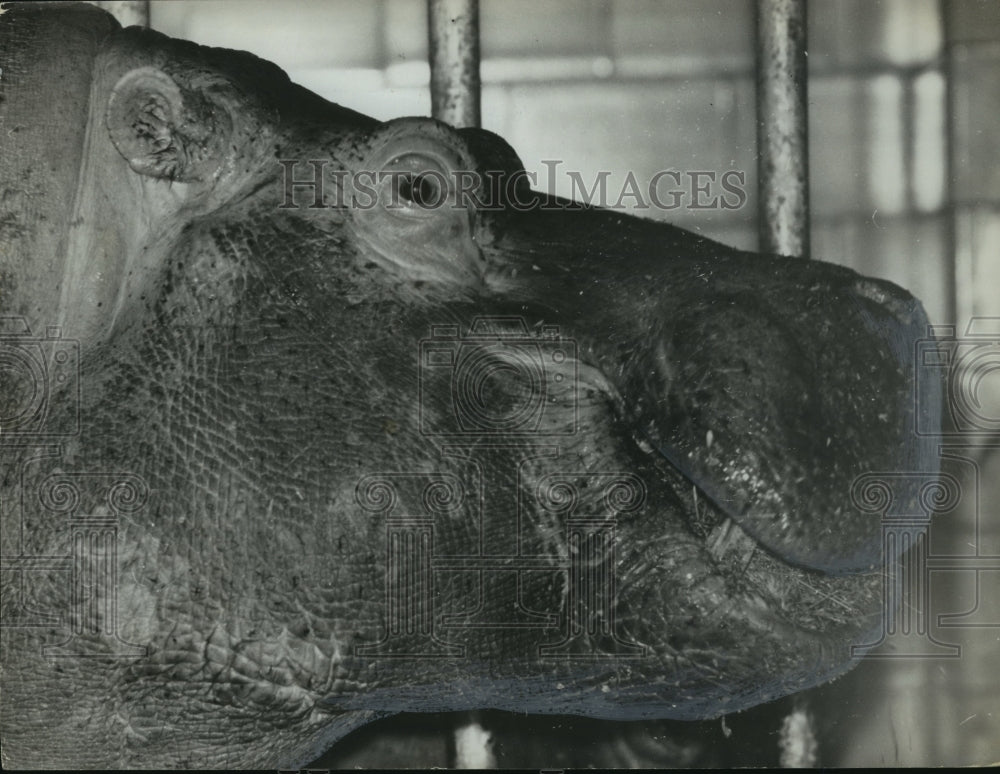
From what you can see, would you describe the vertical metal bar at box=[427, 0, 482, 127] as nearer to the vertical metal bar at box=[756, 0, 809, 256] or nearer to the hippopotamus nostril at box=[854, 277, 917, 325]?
the vertical metal bar at box=[756, 0, 809, 256]

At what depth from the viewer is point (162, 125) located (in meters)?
1.11

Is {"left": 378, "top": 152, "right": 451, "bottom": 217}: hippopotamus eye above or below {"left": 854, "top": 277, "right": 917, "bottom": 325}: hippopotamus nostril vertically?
above

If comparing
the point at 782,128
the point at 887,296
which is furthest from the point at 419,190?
the point at 782,128

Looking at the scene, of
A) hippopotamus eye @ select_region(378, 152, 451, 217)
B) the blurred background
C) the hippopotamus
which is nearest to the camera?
the hippopotamus

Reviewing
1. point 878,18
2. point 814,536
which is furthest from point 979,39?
point 814,536

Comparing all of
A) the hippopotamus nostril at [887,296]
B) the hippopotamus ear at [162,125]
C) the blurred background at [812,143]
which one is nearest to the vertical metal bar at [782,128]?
the blurred background at [812,143]

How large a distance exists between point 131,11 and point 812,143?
1.04 meters

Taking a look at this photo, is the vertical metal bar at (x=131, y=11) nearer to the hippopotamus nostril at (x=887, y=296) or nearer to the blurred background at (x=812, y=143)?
the blurred background at (x=812, y=143)

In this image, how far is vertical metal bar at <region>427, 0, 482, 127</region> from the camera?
157cm

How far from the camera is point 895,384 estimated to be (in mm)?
992

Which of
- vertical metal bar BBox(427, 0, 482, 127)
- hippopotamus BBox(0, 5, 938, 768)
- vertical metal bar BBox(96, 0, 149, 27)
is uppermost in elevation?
vertical metal bar BBox(96, 0, 149, 27)

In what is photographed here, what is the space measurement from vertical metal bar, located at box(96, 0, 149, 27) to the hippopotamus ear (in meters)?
0.54

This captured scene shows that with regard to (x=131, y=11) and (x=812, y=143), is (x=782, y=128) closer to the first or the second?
(x=812, y=143)

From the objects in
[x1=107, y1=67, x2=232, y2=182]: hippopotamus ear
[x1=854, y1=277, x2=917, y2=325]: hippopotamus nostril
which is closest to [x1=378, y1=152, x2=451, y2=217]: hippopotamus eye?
[x1=107, y1=67, x2=232, y2=182]: hippopotamus ear
